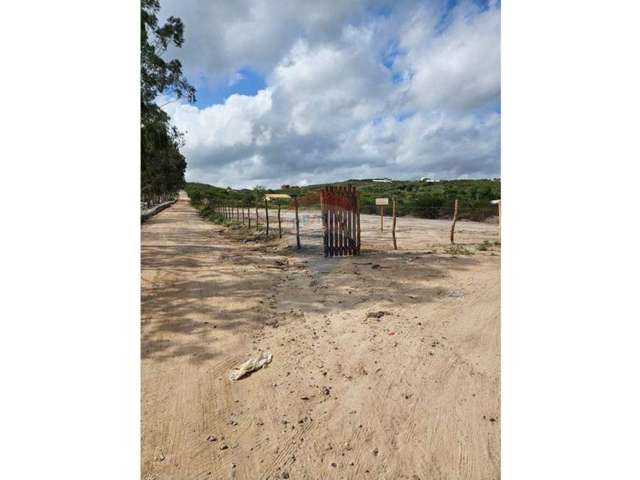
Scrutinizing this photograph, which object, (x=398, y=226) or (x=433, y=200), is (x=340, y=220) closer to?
(x=398, y=226)

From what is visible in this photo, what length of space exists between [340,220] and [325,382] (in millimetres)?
4376

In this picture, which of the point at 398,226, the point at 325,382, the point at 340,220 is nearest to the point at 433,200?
the point at 398,226

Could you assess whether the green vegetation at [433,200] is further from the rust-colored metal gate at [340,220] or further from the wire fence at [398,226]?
the rust-colored metal gate at [340,220]

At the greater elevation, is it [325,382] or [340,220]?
[340,220]

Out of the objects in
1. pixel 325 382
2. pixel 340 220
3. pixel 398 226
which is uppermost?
pixel 340 220

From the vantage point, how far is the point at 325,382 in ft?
6.59

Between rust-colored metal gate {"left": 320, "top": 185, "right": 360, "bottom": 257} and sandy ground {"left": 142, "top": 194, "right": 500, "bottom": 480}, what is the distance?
205 centimetres

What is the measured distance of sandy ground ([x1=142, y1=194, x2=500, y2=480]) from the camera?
1.44 m

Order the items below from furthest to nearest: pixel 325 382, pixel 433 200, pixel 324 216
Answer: pixel 433 200
pixel 324 216
pixel 325 382

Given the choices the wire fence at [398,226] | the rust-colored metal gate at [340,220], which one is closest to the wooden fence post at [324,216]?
the rust-colored metal gate at [340,220]
